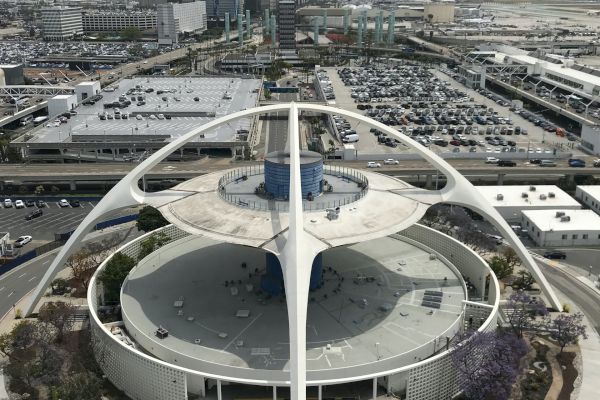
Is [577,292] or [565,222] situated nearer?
[577,292]

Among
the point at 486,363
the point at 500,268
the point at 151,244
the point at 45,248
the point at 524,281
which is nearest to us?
the point at 486,363

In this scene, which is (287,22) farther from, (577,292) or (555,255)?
(577,292)

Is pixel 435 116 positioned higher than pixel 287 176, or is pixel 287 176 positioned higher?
pixel 287 176

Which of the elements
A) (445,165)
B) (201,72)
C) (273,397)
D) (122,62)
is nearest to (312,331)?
(273,397)

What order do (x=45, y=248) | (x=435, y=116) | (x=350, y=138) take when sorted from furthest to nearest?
(x=435, y=116), (x=350, y=138), (x=45, y=248)

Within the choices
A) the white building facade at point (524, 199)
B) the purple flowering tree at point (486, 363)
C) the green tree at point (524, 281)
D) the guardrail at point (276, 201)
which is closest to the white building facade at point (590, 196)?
the white building facade at point (524, 199)

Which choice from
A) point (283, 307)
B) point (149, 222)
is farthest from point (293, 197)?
point (149, 222)

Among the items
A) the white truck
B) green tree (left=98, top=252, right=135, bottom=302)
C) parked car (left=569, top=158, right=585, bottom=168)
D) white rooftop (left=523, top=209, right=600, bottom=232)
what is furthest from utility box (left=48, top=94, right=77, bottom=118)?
parked car (left=569, top=158, right=585, bottom=168)

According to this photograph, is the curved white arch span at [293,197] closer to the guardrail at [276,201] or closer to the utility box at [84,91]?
the guardrail at [276,201]

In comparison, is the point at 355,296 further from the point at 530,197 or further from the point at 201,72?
the point at 201,72
